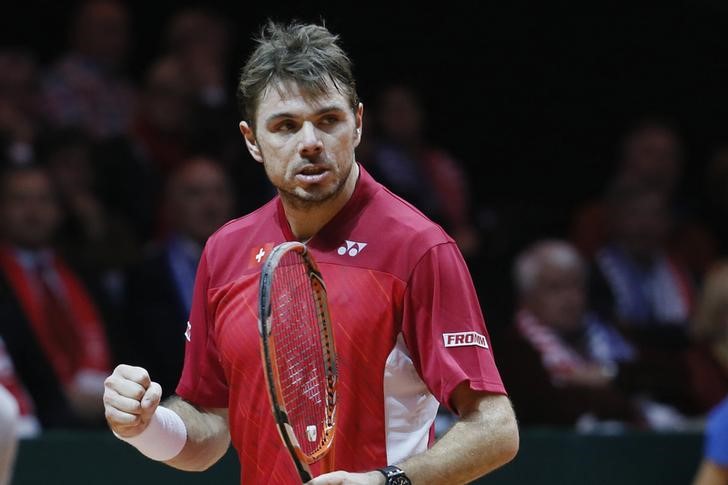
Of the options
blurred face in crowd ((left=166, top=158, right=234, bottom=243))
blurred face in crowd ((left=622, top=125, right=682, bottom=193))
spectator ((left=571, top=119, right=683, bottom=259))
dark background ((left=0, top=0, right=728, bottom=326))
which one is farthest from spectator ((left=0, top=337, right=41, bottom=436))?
blurred face in crowd ((left=622, top=125, right=682, bottom=193))

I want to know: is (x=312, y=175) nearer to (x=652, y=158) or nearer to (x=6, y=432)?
(x=6, y=432)

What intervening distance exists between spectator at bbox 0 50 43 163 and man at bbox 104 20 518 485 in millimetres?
4510

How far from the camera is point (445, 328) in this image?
3465 millimetres

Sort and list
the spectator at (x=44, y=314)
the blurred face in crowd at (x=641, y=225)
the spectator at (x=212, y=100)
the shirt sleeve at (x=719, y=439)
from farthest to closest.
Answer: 1. the blurred face in crowd at (x=641, y=225)
2. the spectator at (x=212, y=100)
3. the spectator at (x=44, y=314)
4. the shirt sleeve at (x=719, y=439)

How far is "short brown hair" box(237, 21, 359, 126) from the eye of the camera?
3.55 meters

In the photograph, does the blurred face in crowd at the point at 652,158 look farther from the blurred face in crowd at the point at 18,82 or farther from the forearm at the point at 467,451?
the forearm at the point at 467,451

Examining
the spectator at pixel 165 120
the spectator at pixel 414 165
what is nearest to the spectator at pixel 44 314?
the spectator at pixel 165 120

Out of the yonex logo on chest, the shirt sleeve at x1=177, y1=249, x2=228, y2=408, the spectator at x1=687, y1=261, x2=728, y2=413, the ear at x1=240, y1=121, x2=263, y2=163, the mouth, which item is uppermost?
the ear at x1=240, y1=121, x2=263, y2=163

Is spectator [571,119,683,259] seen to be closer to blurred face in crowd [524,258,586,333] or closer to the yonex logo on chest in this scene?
blurred face in crowd [524,258,586,333]

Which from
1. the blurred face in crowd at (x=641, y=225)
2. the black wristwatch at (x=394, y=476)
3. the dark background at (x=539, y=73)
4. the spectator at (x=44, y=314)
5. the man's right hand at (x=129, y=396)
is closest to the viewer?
the black wristwatch at (x=394, y=476)

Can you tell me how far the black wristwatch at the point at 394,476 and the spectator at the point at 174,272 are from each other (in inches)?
172

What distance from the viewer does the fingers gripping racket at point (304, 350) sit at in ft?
11.4

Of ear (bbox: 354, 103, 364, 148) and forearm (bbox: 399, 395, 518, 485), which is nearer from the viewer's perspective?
forearm (bbox: 399, 395, 518, 485)

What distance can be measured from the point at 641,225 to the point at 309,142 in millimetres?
6014
